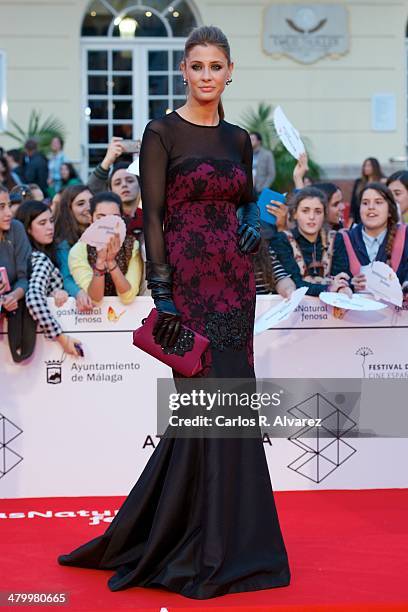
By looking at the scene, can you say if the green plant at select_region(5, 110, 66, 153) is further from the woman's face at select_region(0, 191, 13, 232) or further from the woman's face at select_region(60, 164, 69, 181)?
the woman's face at select_region(0, 191, 13, 232)

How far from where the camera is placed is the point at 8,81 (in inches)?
632

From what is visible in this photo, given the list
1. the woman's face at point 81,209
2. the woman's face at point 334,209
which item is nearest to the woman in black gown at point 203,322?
the woman's face at point 81,209

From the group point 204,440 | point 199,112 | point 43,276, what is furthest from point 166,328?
point 43,276

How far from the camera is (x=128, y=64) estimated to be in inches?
658

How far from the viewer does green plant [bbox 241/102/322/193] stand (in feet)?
49.3

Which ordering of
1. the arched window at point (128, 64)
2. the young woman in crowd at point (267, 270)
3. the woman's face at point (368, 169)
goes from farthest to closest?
1. the arched window at point (128, 64)
2. the woman's face at point (368, 169)
3. the young woman in crowd at point (267, 270)

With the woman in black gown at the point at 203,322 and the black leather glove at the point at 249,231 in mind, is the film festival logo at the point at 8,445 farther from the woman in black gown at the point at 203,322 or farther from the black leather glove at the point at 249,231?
the black leather glove at the point at 249,231

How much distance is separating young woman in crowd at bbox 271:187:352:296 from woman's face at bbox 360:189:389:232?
213mm

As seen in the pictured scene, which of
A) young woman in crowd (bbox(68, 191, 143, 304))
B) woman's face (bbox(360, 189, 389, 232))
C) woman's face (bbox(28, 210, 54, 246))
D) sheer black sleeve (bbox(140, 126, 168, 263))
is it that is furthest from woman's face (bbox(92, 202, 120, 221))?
sheer black sleeve (bbox(140, 126, 168, 263))

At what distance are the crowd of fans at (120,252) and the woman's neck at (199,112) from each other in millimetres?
1654

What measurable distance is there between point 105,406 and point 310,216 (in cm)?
165

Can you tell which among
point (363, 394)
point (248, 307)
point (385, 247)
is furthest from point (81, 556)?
point (385, 247)

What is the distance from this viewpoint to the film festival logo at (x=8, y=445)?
6117 millimetres
